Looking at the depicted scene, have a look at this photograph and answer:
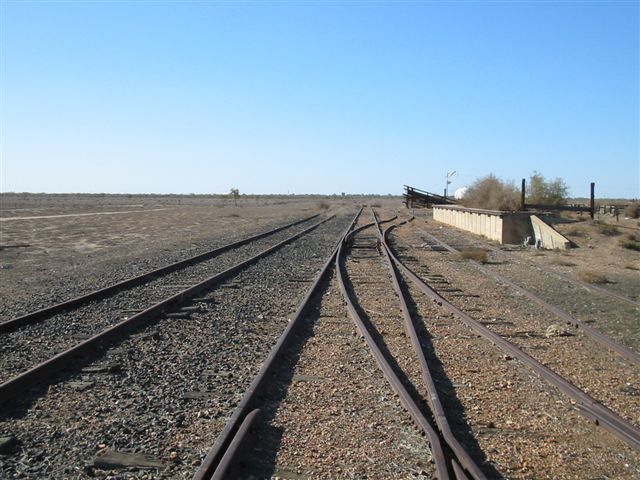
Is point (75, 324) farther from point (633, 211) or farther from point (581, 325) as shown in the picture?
point (633, 211)

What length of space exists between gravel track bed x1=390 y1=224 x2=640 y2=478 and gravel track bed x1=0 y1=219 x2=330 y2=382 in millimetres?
4996

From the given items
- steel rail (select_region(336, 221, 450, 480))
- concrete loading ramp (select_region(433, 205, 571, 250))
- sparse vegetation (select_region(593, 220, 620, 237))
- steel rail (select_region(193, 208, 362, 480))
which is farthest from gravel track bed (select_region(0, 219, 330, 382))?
sparse vegetation (select_region(593, 220, 620, 237))

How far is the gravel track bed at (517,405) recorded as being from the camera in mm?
5070

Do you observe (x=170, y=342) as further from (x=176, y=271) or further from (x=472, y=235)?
(x=472, y=235)

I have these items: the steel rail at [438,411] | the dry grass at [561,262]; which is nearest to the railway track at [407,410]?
the steel rail at [438,411]

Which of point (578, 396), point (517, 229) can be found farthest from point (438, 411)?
point (517, 229)

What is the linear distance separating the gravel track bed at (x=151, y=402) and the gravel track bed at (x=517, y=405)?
2297 millimetres

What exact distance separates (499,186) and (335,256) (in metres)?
27.4

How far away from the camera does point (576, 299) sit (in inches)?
513

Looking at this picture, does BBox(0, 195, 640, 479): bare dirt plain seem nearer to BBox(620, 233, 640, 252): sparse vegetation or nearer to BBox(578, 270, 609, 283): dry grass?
BBox(578, 270, 609, 283): dry grass

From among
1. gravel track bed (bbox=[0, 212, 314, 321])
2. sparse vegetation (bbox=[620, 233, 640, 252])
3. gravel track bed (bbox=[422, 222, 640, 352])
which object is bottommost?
gravel track bed (bbox=[0, 212, 314, 321])

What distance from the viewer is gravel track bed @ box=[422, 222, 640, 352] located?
10148mm

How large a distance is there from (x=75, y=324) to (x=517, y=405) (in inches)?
276

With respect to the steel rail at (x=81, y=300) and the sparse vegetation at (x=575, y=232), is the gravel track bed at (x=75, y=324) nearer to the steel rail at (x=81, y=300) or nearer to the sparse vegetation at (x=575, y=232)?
the steel rail at (x=81, y=300)
